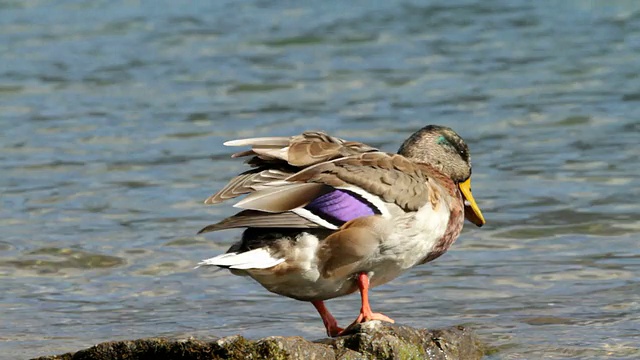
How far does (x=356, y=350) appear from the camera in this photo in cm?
562

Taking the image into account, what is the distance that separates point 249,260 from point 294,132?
20.4 feet

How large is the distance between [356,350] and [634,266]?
10.4ft

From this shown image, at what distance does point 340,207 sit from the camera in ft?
19.6

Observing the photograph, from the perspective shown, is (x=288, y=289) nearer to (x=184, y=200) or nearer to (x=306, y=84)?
(x=184, y=200)

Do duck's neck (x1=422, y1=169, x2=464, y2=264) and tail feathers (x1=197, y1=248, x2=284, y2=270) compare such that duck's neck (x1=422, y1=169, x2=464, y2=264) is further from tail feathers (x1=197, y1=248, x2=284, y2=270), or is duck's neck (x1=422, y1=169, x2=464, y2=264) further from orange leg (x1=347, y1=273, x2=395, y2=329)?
tail feathers (x1=197, y1=248, x2=284, y2=270)

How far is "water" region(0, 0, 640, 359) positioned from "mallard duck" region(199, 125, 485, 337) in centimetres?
89

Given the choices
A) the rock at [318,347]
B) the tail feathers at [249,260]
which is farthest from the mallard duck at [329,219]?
the rock at [318,347]

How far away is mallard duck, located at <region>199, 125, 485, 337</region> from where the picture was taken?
5.89 metres

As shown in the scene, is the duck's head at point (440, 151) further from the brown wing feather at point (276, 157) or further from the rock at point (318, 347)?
the rock at point (318, 347)

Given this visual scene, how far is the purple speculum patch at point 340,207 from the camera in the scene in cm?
595

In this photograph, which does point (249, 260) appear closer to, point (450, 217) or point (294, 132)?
point (450, 217)

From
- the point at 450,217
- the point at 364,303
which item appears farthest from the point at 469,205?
the point at 364,303

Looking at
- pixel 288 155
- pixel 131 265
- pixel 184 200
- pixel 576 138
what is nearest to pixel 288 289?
pixel 288 155

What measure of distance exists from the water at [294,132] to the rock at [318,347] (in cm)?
68
